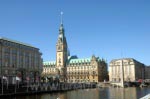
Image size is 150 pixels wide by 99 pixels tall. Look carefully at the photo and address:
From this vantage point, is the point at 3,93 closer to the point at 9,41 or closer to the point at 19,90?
the point at 19,90

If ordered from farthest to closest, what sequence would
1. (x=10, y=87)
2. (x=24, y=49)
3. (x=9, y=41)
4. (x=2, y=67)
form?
(x=24, y=49) < (x=9, y=41) < (x=2, y=67) < (x=10, y=87)

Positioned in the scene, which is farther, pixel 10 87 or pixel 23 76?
pixel 23 76

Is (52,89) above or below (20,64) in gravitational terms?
below

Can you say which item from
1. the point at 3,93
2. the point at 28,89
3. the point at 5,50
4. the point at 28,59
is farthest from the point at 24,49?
the point at 3,93

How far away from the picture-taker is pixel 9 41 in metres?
180

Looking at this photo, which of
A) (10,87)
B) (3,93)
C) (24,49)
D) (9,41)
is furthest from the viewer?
(24,49)

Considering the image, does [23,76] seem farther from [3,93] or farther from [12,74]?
[3,93]

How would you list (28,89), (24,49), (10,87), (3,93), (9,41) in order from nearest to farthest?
(3,93) → (10,87) → (28,89) → (9,41) → (24,49)

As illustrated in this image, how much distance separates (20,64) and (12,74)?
13.7m

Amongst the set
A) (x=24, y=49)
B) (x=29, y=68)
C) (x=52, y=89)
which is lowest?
(x=52, y=89)

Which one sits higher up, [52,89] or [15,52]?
[15,52]

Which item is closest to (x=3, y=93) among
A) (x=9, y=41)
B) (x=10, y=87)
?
(x=10, y=87)

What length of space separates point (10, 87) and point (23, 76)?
49694 mm

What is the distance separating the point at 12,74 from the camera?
176500mm
